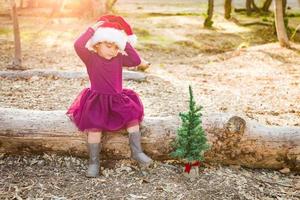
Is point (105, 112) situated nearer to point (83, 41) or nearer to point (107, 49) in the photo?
point (107, 49)

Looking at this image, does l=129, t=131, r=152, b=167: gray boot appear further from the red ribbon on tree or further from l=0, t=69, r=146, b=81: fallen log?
l=0, t=69, r=146, b=81: fallen log

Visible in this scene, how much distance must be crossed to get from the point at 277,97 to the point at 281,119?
4.63 feet

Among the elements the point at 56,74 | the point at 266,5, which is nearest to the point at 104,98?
the point at 56,74

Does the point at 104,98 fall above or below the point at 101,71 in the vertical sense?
below

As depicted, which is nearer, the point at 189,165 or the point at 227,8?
the point at 189,165

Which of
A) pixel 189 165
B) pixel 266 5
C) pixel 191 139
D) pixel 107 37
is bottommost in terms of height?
pixel 266 5

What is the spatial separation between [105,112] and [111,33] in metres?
0.75

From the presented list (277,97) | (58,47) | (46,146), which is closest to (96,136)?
(46,146)

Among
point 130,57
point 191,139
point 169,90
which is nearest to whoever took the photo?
point 191,139

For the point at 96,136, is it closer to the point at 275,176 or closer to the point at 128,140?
the point at 128,140

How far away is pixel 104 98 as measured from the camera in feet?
14.2

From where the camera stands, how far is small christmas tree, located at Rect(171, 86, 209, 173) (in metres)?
4.10

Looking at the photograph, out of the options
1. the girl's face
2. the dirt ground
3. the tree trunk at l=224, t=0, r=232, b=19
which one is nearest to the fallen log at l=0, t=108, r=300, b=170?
the dirt ground

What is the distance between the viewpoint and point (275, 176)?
4.45 m
